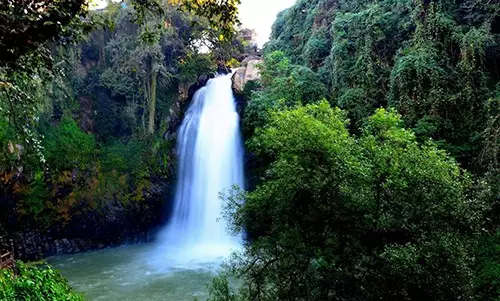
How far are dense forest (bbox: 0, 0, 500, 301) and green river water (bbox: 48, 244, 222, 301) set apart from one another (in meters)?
1.25

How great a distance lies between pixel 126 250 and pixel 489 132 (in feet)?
49.3

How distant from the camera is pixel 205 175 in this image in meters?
18.7

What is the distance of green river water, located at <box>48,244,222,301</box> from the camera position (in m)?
11.3

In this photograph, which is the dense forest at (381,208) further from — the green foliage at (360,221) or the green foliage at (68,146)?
the green foliage at (68,146)

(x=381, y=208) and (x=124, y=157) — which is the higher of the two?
(x=124, y=157)

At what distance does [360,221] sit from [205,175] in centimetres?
1232

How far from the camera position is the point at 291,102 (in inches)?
533

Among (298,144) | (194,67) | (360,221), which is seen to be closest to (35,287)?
(298,144)

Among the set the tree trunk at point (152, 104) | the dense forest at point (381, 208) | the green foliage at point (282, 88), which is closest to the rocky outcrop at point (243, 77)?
the green foliage at point (282, 88)

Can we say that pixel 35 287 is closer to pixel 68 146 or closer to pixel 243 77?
pixel 68 146

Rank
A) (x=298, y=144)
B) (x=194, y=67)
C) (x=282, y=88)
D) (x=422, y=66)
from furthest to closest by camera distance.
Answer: (x=194, y=67) < (x=282, y=88) < (x=422, y=66) < (x=298, y=144)

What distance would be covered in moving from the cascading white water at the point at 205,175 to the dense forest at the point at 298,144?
0.80m

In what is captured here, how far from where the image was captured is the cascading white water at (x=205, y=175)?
1762 centimetres

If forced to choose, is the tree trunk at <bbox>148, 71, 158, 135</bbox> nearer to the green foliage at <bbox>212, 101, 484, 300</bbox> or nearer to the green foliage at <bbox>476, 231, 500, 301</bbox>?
the green foliage at <bbox>212, 101, 484, 300</bbox>
